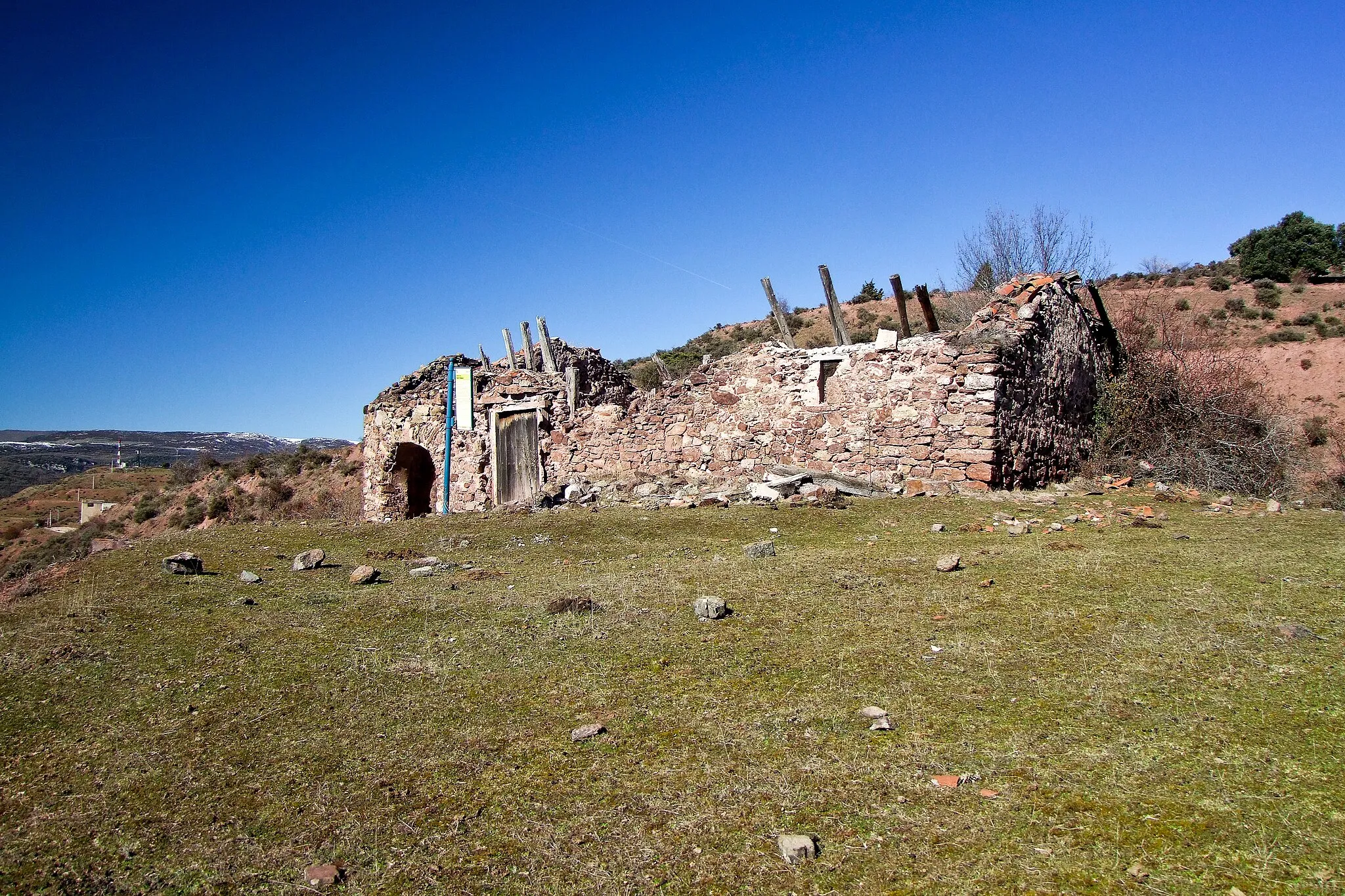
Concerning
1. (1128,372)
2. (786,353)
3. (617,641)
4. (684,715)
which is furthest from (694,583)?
(1128,372)

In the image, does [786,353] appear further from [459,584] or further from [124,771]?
[124,771]

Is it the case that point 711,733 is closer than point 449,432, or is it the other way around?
point 711,733

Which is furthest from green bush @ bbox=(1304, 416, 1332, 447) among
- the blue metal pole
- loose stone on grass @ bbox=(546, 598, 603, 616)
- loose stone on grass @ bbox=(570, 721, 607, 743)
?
the blue metal pole

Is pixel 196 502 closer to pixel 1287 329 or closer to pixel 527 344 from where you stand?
pixel 527 344

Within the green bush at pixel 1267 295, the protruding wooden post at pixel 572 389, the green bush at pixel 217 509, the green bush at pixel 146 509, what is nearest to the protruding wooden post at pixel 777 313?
the protruding wooden post at pixel 572 389

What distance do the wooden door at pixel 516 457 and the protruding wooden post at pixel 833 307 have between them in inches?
245

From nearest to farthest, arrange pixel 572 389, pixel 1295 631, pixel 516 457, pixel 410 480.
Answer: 1. pixel 1295 631
2. pixel 572 389
3. pixel 516 457
4. pixel 410 480

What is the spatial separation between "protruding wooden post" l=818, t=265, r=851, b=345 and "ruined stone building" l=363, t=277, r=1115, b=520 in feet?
2.78

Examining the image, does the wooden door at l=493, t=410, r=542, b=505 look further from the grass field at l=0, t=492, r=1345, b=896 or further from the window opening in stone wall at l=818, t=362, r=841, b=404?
the grass field at l=0, t=492, r=1345, b=896

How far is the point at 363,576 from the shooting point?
751cm

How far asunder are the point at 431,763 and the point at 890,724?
2077 millimetres

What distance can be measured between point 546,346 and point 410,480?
4.99 meters

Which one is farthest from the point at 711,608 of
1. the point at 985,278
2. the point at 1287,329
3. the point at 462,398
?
the point at 1287,329

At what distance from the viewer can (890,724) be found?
3443 millimetres
